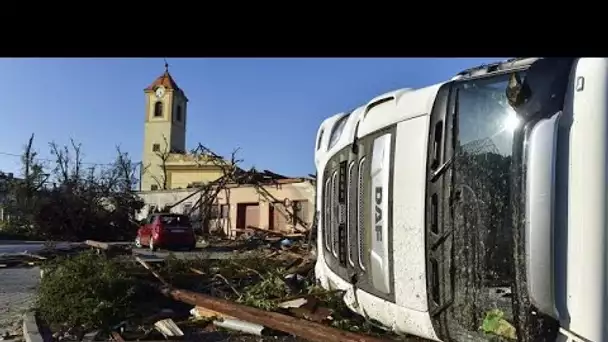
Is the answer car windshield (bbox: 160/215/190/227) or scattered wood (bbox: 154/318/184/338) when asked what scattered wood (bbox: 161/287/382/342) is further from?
car windshield (bbox: 160/215/190/227)

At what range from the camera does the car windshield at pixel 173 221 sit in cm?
2338

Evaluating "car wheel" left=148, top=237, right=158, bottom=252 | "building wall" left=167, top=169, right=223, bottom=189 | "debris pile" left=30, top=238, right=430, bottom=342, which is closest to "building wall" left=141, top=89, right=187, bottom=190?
"building wall" left=167, top=169, right=223, bottom=189

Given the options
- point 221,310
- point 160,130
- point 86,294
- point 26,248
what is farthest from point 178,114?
point 221,310

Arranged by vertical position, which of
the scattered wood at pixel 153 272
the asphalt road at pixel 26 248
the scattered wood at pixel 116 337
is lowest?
the scattered wood at pixel 116 337

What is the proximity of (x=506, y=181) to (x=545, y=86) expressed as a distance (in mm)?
517

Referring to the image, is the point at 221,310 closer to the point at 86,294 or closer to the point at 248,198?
the point at 86,294

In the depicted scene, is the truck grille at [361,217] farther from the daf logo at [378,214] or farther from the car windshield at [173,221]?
the car windshield at [173,221]

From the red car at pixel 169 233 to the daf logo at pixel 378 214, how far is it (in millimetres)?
19263

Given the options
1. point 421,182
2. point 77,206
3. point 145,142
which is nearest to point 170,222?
point 77,206

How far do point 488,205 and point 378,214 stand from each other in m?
1.19

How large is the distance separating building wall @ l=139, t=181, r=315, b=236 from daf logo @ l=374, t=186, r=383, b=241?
22903 mm

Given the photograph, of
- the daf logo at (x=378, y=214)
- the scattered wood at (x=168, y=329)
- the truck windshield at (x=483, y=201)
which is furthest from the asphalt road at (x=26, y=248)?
the truck windshield at (x=483, y=201)

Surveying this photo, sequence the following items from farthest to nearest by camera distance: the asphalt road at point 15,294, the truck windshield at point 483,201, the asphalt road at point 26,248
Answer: the asphalt road at point 26,248 → the asphalt road at point 15,294 → the truck windshield at point 483,201
